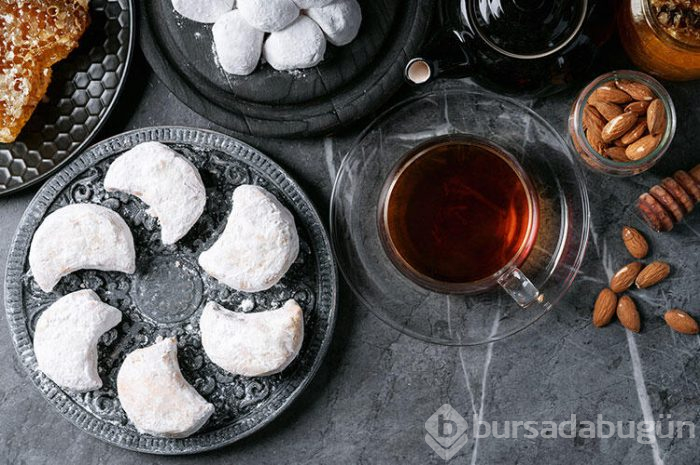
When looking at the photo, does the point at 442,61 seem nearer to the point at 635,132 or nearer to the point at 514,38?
the point at 514,38

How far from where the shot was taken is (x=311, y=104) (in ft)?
3.51

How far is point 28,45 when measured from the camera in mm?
1048

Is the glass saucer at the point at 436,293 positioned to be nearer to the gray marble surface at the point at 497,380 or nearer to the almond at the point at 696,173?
the gray marble surface at the point at 497,380

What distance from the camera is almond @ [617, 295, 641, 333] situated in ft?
3.57

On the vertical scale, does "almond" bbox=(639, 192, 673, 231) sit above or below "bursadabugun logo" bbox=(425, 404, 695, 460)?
above

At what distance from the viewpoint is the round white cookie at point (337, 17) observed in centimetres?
101

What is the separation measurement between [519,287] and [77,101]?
0.64m

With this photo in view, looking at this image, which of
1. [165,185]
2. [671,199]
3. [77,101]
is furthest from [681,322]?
[77,101]

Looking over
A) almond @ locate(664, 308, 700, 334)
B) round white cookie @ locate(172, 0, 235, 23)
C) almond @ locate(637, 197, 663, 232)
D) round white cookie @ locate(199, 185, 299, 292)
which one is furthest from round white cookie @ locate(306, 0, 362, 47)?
almond @ locate(664, 308, 700, 334)

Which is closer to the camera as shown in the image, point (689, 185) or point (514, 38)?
point (514, 38)

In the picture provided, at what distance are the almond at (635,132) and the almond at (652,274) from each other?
7.4 inches

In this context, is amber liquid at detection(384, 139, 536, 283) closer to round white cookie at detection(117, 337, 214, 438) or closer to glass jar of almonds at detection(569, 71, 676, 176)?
glass jar of almonds at detection(569, 71, 676, 176)

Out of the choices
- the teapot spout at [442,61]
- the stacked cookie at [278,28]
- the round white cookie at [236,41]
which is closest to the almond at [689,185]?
the teapot spout at [442,61]

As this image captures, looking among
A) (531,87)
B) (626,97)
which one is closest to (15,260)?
(531,87)
